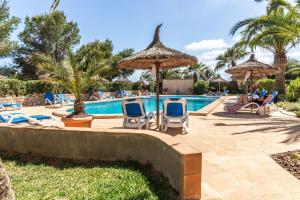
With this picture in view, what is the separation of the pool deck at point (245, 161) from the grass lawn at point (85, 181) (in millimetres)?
793

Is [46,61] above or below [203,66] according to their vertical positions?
below

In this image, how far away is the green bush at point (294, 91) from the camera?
52.9ft

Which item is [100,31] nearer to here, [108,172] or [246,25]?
[246,25]

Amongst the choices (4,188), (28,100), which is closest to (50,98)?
(28,100)

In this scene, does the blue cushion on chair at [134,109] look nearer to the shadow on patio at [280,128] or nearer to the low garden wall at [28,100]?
the shadow on patio at [280,128]

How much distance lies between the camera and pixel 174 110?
318 inches

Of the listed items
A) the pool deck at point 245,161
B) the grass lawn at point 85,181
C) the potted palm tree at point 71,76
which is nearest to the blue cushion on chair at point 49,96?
the potted palm tree at point 71,76

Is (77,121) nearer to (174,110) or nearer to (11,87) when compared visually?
(174,110)

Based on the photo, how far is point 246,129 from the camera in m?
8.16

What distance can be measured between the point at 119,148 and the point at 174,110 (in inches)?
131

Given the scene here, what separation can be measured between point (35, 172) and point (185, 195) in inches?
120

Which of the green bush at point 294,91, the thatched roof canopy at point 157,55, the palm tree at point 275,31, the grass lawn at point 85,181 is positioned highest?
the palm tree at point 275,31

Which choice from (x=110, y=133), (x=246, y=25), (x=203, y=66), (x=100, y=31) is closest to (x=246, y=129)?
(x=110, y=133)

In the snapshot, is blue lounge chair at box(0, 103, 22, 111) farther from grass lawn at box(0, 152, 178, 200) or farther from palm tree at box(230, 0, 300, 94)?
palm tree at box(230, 0, 300, 94)
